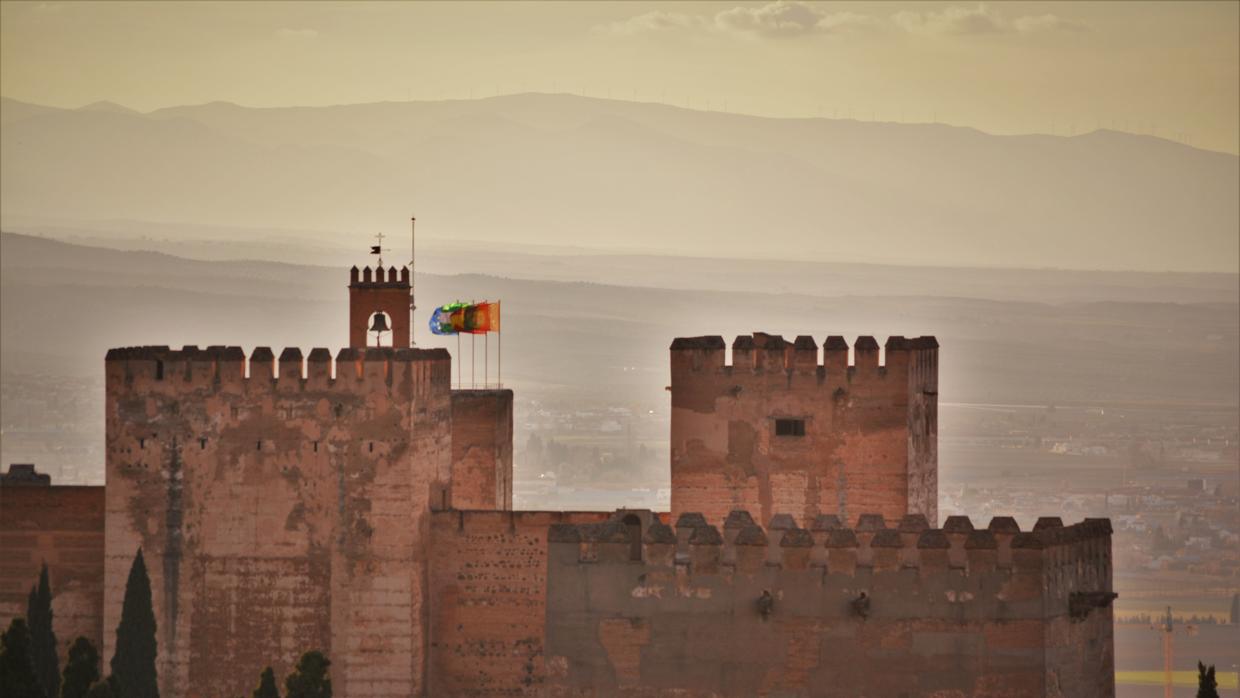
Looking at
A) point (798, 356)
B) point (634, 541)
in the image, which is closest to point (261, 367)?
point (798, 356)

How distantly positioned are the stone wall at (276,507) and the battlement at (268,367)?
3 cm

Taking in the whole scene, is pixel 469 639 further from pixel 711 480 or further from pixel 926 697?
pixel 926 697

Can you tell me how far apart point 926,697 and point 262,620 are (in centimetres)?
1607

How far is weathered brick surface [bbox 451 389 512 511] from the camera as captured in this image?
2731 inches

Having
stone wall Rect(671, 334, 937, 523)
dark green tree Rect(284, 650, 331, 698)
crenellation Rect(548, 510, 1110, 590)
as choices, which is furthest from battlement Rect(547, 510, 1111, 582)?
stone wall Rect(671, 334, 937, 523)

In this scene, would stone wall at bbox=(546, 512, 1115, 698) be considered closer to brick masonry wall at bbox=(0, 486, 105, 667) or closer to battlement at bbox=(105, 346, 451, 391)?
battlement at bbox=(105, 346, 451, 391)

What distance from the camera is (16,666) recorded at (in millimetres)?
57906

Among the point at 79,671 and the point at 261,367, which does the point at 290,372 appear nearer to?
the point at 261,367

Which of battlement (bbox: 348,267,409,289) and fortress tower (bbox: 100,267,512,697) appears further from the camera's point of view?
battlement (bbox: 348,267,409,289)

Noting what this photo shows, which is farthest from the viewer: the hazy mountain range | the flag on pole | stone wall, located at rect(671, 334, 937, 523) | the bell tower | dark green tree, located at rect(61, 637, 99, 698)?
the hazy mountain range

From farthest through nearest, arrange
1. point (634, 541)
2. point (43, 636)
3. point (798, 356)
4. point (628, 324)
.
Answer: point (628, 324) < point (798, 356) < point (43, 636) < point (634, 541)

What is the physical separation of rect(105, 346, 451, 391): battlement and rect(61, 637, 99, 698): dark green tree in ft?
17.4

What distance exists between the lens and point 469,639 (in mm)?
64250

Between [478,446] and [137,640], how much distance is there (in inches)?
365
